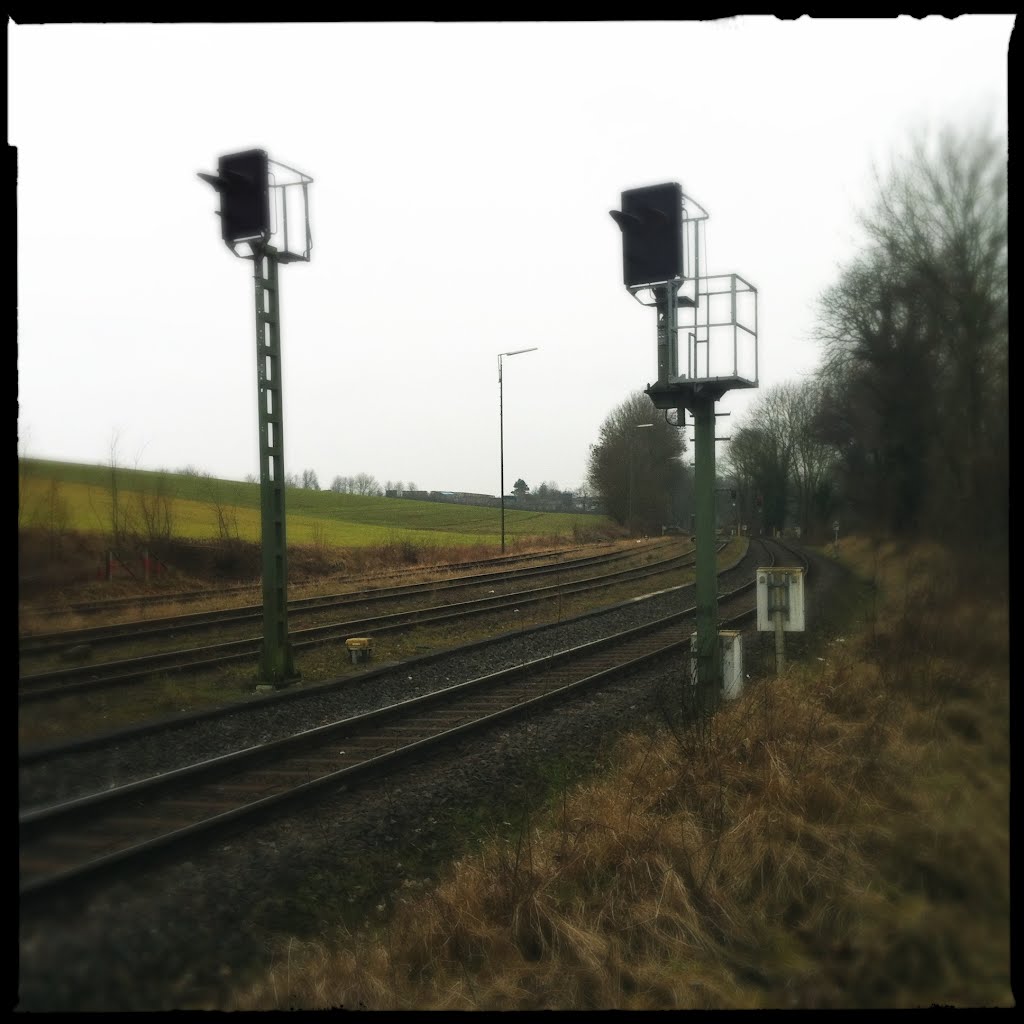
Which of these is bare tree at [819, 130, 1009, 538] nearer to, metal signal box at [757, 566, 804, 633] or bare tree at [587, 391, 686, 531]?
metal signal box at [757, 566, 804, 633]

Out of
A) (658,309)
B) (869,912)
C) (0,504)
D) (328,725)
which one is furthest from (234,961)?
(658,309)

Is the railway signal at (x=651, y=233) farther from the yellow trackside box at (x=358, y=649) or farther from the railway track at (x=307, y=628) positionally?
the yellow trackside box at (x=358, y=649)

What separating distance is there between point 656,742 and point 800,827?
2.69 metres

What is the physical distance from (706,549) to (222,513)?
858 cm

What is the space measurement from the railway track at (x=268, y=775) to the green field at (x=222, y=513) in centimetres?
79

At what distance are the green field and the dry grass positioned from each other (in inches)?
→ 62.6

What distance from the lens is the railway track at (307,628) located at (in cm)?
212

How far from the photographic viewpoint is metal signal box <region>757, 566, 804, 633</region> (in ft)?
28.9

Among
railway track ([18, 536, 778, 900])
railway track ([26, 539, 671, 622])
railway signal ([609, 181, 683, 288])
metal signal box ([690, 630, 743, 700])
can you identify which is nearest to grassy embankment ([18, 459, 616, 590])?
railway track ([26, 539, 671, 622])

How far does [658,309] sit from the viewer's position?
772 centimetres

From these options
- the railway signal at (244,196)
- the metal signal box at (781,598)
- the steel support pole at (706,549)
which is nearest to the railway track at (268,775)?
the steel support pole at (706,549)

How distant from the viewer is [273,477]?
33.9 ft

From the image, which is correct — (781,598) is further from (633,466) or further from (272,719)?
(633,466)
